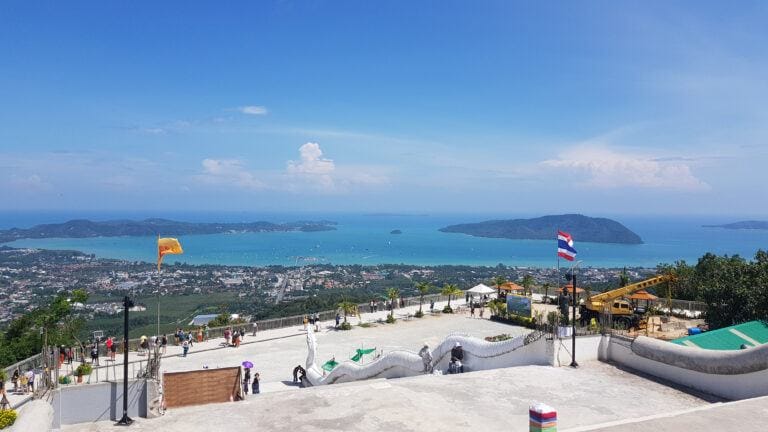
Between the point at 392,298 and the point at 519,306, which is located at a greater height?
the point at 519,306

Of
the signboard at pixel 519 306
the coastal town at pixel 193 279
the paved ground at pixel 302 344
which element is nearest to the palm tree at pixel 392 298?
the paved ground at pixel 302 344

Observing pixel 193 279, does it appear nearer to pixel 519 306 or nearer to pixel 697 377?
pixel 519 306

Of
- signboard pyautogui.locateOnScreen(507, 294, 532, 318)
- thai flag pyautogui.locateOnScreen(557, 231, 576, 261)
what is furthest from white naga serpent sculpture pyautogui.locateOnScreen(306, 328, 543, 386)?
signboard pyautogui.locateOnScreen(507, 294, 532, 318)

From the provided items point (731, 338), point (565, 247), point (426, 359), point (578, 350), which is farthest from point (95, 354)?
point (731, 338)

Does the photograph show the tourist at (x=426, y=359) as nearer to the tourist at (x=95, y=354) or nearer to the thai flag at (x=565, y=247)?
the thai flag at (x=565, y=247)

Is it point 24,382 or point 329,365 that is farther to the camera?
point 329,365

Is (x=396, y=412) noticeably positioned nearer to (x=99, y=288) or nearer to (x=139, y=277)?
(x=99, y=288)
